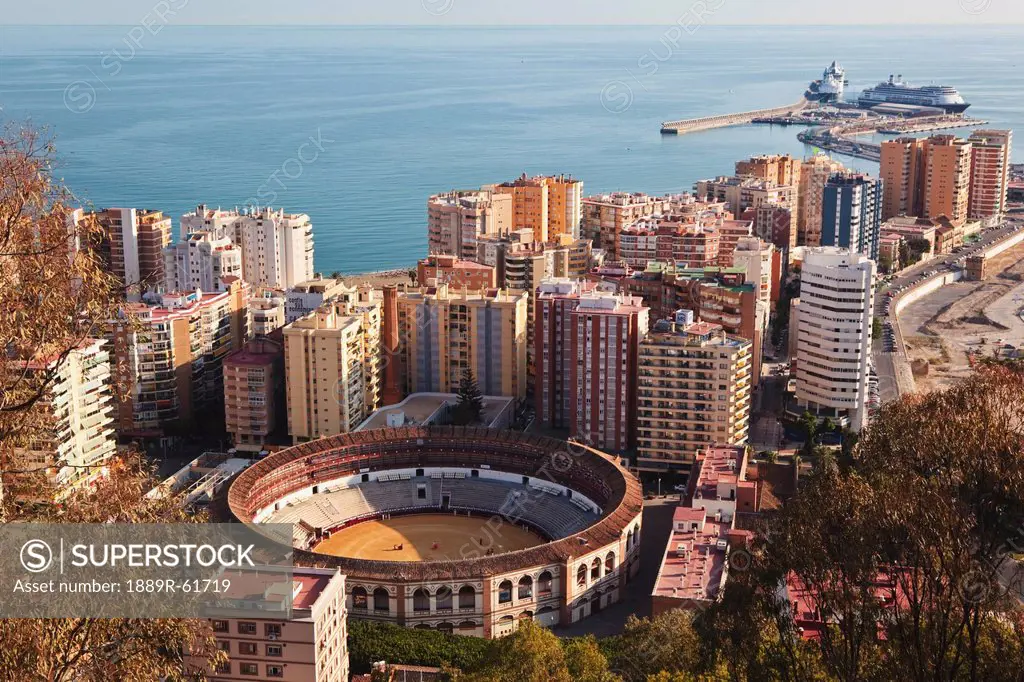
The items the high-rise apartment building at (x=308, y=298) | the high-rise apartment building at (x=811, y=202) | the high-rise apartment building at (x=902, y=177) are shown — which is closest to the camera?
the high-rise apartment building at (x=308, y=298)

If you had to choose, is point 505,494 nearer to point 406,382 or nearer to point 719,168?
point 406,382

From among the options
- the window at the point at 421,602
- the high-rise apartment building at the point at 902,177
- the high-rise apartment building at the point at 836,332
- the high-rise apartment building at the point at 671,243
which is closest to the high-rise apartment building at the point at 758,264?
the high-rise apartment building at the point at 671,243

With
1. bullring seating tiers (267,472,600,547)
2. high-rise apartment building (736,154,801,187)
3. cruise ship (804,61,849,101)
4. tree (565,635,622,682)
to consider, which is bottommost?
bullring seating tiers (267,472,600,547)

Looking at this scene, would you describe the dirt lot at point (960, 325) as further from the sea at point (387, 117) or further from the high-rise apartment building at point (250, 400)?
the high-rise apartment building at point (250, 400)

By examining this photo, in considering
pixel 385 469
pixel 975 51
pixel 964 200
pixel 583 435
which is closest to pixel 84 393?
pixel 385 469

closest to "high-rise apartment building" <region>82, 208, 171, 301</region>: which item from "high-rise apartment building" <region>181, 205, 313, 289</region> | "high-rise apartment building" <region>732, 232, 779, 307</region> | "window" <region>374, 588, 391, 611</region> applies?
"high-rise apartment building" <region>181, 205, 313, 289</region>

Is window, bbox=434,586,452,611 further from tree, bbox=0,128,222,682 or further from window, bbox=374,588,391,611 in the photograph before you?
tree, bbox=0,128,222,682

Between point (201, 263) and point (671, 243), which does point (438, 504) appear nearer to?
point (201, 263)
